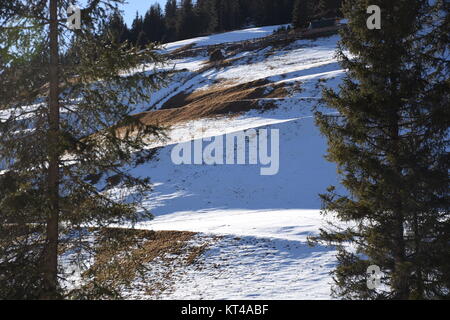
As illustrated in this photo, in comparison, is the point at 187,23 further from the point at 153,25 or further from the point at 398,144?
the point at 398,144

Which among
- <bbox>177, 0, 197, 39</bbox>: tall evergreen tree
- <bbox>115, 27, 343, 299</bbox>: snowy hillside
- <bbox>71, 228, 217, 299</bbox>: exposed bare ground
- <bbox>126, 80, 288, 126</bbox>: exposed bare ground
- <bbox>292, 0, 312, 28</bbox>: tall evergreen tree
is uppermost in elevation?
<bbox>177, 0, 197, 39</bbox>: tall evergreen tree

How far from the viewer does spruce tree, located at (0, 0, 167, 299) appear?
685 cm

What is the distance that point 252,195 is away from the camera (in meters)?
23.6

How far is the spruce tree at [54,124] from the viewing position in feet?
22.5

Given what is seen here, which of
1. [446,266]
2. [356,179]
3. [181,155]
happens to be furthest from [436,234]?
[181,155]

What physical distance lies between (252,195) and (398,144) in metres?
15.6
